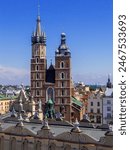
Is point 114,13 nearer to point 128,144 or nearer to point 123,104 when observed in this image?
point 123,104

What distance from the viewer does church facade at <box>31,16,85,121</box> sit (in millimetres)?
32031

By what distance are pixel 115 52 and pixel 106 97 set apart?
82.3ft

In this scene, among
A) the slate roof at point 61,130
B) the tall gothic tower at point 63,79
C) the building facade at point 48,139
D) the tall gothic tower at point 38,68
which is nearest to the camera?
the building facade at point 48,139

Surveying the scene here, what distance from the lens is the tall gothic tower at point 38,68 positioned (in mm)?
32844

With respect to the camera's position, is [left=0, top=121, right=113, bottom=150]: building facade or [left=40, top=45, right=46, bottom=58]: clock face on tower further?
[left=40, top=45, right=46, bottom=58]: clock face on tower

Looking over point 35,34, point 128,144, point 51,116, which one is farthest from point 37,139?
point 35,34

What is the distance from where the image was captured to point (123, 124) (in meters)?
4.85

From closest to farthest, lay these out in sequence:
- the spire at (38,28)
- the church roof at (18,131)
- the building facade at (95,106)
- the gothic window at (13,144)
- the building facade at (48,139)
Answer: the building facade at (48,139) → the church roof at (18,131) → the gothic window at (13,144) → the building facade at (95,106) → the spire at (38,28)

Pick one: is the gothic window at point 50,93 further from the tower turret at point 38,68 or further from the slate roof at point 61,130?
the slate roof at point 61,130

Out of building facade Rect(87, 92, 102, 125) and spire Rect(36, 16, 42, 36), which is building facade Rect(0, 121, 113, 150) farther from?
spire Rect(36, 16, 42, 36)

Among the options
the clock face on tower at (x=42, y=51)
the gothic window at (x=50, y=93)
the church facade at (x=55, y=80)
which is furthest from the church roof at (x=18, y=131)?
the clock face on tower at (x=42, y=51)

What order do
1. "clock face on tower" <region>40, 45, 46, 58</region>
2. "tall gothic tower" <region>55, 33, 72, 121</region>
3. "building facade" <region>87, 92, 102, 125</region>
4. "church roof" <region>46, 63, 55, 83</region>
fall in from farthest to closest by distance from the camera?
"building facade" <region>87, 92, 102, 125</region> → "clock face on tower" <region>40, 45, 46, 58</region> → "church roof" <region>46, 63, 55, 83</region> → "tall gothic tower" <region>55, 33, 72, 121</region>

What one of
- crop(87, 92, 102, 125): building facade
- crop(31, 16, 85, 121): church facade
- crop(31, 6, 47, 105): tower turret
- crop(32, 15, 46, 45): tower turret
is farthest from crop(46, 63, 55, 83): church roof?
crop(87, 92, 102, 125): building facade

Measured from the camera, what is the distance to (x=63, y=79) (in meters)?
32.2
